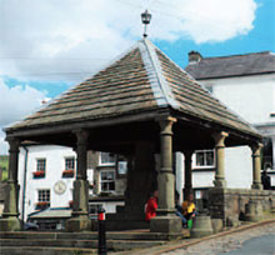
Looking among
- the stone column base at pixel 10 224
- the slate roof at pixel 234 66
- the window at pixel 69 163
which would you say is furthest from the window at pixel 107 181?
the stone column base at pixel 10 224

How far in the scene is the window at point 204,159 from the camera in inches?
1266

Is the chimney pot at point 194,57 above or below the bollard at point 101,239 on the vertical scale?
above

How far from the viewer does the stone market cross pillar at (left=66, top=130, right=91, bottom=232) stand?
541 inches

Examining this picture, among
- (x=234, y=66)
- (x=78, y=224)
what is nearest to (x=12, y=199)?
(x=78, y=224)

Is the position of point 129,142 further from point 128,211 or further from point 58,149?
point 58,149

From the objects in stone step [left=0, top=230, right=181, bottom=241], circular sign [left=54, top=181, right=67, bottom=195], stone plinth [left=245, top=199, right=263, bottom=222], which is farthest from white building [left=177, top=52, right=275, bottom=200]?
stone step [left=0, top=230, right=181, bottom=241]

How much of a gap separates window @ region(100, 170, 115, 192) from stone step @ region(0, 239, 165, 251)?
2345 cm

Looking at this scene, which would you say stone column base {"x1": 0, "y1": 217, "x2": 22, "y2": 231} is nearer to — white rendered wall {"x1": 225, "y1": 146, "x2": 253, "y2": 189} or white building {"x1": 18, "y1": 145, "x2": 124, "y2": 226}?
white rendered wall {"x1": 225, "y1": 146, "x2": 253, "y2": 189}

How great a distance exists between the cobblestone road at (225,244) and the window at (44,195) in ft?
91.6

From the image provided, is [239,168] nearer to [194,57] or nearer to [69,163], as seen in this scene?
[194,57]

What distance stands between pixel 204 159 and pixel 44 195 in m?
14.7

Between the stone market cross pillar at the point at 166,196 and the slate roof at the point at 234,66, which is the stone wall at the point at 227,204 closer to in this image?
the stone market cross pillar at the point at 166,196

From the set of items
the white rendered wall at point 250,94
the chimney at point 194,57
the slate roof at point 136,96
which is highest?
the chimney at point 194,57

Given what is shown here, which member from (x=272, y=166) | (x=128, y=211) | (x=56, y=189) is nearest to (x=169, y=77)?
(x=128, y=211)
